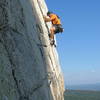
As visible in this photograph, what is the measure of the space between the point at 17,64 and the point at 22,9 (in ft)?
15.2

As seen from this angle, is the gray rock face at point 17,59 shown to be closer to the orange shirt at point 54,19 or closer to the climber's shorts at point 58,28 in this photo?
the orange shirt at point 54,19

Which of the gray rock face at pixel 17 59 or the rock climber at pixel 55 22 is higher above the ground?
the rock climber at pixel 55 22

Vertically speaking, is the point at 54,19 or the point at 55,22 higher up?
the point at 54,19

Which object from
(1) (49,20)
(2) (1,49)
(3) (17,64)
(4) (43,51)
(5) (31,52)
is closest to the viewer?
(2) (1,49)

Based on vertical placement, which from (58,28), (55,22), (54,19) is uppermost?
(54,19)

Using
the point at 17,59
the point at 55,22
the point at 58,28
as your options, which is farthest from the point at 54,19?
the point at 17,59

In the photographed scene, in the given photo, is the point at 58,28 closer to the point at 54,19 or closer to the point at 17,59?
the point at 54,19

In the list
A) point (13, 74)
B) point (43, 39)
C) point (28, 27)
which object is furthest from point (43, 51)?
point (13, 74)

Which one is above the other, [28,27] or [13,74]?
[28,27]

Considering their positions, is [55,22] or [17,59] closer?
[17,59]

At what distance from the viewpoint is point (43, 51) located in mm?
24078

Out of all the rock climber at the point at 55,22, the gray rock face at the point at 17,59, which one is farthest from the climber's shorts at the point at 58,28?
the gray rock face at the point at 17,59

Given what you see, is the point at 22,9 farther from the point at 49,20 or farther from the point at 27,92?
the point at 49,20

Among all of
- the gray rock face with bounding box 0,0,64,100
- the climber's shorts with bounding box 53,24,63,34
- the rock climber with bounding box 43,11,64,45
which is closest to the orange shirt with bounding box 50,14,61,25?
the rock climber with bounding box 43,11,64,45
